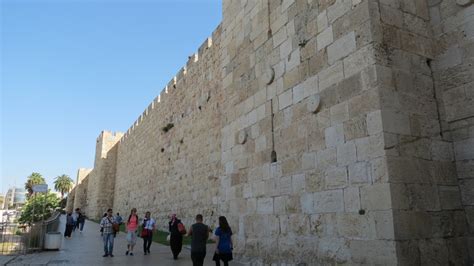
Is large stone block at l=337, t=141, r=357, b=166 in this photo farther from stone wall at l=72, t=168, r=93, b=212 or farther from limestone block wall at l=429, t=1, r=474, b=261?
stone wall at l=72, t=168, r=93, b=212

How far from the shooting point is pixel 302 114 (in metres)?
5.03

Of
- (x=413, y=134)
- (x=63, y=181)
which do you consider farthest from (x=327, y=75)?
(x=63, y=181)

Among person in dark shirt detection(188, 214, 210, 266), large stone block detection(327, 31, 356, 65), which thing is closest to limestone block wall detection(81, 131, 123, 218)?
person in dark shirt detection(188, 214, 210, 266)

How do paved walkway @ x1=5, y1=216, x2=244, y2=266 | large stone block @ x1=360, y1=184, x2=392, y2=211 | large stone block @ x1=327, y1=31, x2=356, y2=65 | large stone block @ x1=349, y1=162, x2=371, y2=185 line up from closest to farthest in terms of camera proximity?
large stone block @ x1=360, y1=184, x2=392, y2=211, large stone block @ x1=349, y1=162, x2=371, y2=185, large stone block @ x1=327, y1=31, x2=356, y2=65, paved walkway @ x1=5, y1=216, x2=244, y2=266

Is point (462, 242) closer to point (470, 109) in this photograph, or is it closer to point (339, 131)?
point (470, 109)

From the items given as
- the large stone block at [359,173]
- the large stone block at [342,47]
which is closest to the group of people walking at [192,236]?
the large stone block at [359,173]

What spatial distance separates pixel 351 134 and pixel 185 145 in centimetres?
1095

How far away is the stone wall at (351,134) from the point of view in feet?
12.3

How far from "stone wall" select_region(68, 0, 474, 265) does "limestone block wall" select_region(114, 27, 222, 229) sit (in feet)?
8.28

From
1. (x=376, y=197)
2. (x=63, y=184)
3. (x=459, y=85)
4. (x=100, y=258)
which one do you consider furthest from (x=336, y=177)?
(x=63, y=184)

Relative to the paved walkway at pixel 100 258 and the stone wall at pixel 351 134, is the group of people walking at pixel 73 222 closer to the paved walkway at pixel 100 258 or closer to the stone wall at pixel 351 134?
the paved walkway at pixel 100 258

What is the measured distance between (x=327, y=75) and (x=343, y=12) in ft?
2.50

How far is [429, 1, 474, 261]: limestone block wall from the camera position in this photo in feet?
13.1

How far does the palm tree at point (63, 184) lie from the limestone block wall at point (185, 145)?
4873 cm
